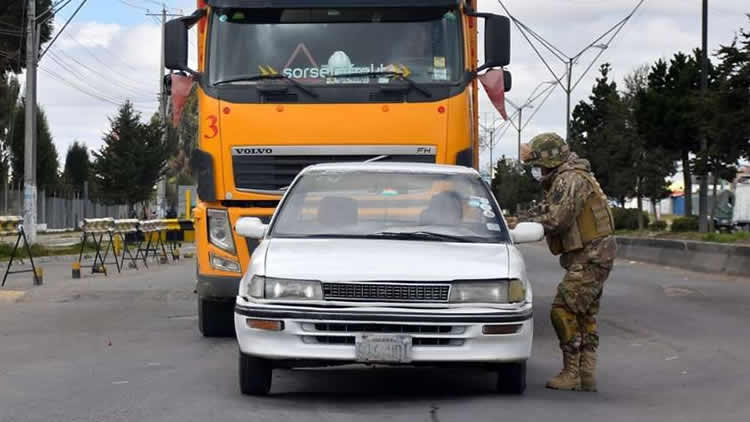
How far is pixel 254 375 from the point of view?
28.0 ft

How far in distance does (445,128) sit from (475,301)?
415 centimetres

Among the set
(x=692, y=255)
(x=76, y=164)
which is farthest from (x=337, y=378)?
(x=76, y=164)

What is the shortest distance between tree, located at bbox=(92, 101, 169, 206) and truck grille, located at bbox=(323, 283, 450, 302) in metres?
65.5

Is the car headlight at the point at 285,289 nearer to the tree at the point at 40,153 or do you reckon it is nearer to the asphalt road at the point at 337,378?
the asphalt road at the point at 337,378

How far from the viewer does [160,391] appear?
29.9 feet

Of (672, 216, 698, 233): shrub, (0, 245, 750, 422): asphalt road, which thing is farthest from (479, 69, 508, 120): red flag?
(672, 216, 698, 233): shrub

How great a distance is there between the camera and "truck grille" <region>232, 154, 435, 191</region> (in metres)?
12.1

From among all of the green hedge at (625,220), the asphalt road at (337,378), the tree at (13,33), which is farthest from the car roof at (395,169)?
the green hedge at (625,220)

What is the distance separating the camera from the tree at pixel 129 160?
73250mm

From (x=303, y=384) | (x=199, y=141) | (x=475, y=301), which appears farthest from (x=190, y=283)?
(x=475, y=301)

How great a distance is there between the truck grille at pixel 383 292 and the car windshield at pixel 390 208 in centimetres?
84

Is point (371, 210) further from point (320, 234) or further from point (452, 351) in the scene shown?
point (452, 351)

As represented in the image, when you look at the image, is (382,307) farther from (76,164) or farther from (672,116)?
(76,164)

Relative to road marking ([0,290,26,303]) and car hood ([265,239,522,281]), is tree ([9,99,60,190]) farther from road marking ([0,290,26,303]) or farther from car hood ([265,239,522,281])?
car hood ([265,239,522,281])
